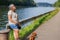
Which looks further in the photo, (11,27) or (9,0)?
(9,0)

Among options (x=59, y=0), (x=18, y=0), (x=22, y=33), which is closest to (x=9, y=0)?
(x=18, y=0)

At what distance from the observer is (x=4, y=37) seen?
7.51 meters

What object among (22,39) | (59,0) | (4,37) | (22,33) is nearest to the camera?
(4,37)

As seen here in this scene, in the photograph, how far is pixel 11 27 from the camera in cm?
763

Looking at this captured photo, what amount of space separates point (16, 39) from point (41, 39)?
5.25 ft

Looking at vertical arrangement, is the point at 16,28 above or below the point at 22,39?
above

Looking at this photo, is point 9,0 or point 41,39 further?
point 9,0

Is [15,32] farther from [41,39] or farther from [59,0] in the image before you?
[59,0]

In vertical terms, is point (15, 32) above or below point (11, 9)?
below

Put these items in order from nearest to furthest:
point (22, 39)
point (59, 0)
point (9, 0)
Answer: point (22, 39) → point (9, 0) → point (59, 0)

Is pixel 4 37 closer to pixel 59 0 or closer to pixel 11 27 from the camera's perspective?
pixel 11 27

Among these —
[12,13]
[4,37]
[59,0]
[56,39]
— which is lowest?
[59,0]

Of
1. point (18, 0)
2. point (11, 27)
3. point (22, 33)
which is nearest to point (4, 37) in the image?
point (11, 27)

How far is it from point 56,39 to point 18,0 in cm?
8836
